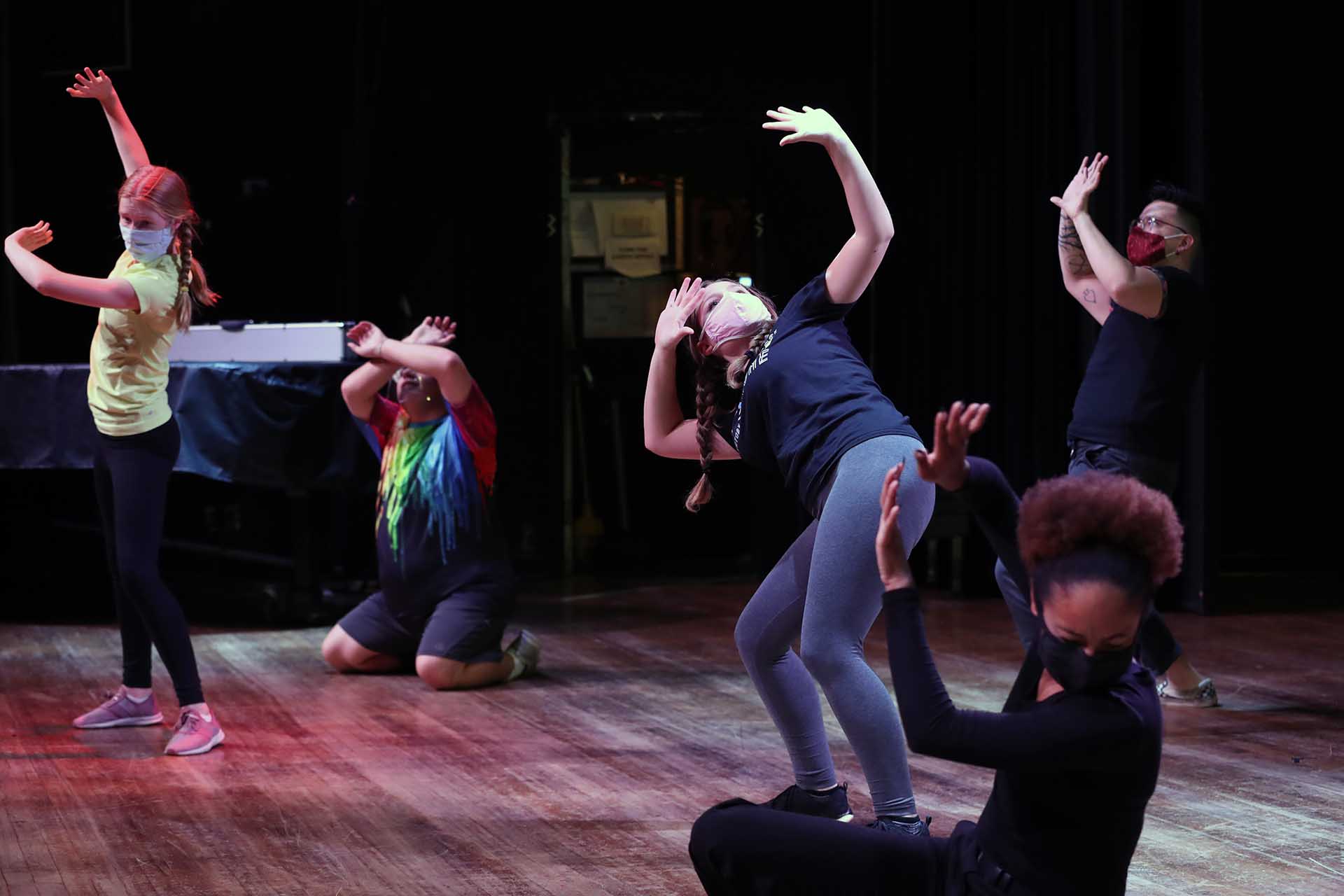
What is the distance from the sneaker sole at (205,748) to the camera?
3859 millimetres

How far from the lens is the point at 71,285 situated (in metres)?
3.67

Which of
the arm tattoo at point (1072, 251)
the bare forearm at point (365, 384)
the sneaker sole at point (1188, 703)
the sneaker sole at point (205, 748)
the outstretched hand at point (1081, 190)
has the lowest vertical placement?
the sneaker sole at point (1188, 703)

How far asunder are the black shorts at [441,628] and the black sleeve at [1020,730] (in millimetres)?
3103

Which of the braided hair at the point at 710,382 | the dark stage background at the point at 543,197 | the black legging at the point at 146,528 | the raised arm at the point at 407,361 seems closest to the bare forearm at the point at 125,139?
the black legging at the point at 146,528

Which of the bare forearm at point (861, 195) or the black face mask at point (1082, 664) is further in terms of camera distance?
the bare forearm at point (861, 195)

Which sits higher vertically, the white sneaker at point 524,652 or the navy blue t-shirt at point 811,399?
the navy blue t-shirt at point 811,399

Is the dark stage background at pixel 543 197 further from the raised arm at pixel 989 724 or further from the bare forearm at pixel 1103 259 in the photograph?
the raised arm at pixel 989 724

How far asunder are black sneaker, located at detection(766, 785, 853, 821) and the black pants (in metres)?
0.95

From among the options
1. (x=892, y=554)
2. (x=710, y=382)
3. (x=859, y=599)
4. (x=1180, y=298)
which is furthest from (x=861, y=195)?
(x=1180, y=298)

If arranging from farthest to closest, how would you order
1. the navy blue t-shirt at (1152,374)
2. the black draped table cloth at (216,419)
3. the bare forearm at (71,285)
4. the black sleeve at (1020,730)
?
the black draped table cloth at (216,419) < the navy blue t-shirt at (1152,374) < the bare forearm at (71,285) < the black sleeve at (1020,730)

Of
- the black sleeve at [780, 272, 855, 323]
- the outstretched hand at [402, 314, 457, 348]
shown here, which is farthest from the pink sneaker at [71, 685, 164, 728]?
the black sleeve at [780, 272, 855, 323]

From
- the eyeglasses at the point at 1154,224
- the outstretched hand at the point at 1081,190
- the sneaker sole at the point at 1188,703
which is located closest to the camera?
the outstretched hand at the point at 1081,190

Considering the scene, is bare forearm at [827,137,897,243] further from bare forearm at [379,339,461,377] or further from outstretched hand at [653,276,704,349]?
bare forearm at [379,339,461,377]

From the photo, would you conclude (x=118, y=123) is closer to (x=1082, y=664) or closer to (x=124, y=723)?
(x=124, y=723)
